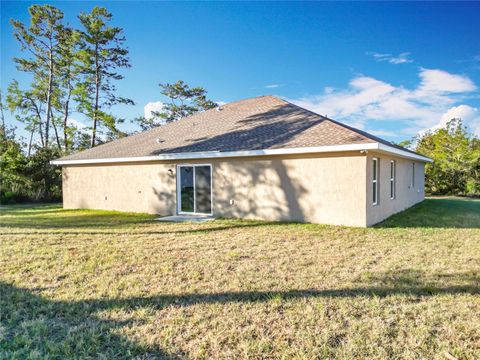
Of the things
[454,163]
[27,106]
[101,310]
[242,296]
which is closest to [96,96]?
[27,106]

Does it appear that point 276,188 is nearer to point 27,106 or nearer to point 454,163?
point 454,163

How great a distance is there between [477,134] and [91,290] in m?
28.5

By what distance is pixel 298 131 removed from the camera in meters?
9.68

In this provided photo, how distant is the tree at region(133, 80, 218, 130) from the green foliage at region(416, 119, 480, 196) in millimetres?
20534

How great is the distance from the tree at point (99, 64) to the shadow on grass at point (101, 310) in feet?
74.9

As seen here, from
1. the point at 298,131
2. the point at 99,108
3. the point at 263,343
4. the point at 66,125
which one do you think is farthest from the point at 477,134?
the point at 66,125

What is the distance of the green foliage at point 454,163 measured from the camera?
20062 mm

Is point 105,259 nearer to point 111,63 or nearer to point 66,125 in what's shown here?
point 111,63

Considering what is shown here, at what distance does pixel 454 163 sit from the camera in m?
20.4

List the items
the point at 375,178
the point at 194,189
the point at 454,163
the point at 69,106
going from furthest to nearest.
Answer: the point at 69,106
the point at 454,163
the point at 194,189
the point at 375,178

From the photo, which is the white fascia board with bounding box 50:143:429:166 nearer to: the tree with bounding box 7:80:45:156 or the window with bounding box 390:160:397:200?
the window with bounding box 390:160:397:200

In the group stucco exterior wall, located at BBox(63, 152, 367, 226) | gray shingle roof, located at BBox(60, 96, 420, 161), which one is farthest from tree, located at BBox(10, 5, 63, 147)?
stucco exterior wall, located at BBox(63, 152, 367, 226)

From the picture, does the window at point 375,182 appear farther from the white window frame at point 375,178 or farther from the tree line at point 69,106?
the tree line at point 69,106

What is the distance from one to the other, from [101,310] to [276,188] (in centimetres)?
664
